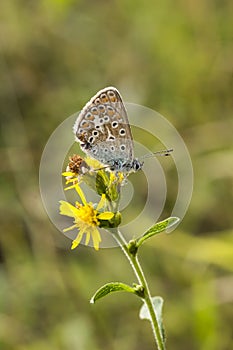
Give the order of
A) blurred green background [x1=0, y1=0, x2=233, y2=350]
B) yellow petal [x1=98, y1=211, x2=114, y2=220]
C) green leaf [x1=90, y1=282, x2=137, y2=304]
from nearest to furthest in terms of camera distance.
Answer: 1. green leaf [x1=90, y1=282, x2=137, y2=304]
2. yellow petal [x1=98, y1=211, x2=114, y2=220]
3. blurred green background [x1=0, y1=0, x2=233, y2=350]

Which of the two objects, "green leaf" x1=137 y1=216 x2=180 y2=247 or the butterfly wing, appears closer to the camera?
"green leaf" x1=137 y1=216 x2=180 y2=247

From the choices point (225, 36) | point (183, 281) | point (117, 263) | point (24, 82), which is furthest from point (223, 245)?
point (24, 82)

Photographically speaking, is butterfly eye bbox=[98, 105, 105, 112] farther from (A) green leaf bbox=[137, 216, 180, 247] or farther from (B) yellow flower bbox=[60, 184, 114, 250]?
(A) green leaf bbox=[137, 216, 180, 247]

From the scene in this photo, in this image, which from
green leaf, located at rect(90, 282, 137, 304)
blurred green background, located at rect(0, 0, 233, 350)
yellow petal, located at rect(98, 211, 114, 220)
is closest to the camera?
green leaf, located at rect(90, 282, 137, 304)

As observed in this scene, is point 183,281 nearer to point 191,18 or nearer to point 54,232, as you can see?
point 54,232

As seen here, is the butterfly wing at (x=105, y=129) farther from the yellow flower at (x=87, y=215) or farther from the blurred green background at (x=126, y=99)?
the blurred green background at (x=126, y=99)

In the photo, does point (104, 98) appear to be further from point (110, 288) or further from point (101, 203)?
point (110, 288)

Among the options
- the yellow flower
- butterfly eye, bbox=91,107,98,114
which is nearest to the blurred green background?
the yellow flower

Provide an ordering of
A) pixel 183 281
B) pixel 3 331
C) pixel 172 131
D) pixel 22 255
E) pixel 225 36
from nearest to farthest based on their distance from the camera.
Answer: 1. pixel 3 331
2. pixel 183 281
3. pixel 22 255
4. pixel 172 131
5. pixel 225 36
